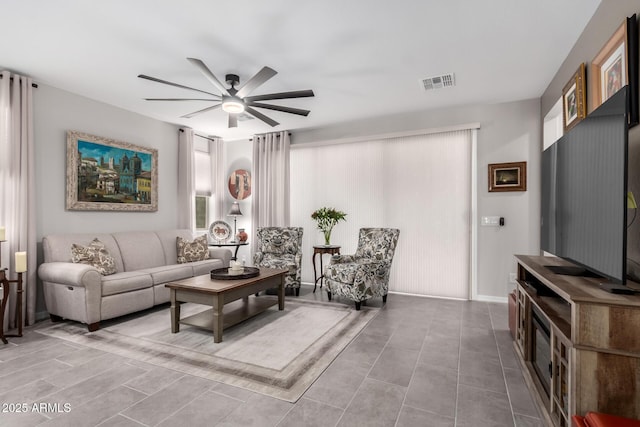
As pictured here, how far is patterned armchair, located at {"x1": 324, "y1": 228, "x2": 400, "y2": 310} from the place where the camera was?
12.7 ft

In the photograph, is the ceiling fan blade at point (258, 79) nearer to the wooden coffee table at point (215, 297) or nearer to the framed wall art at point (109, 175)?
the wooden coffee table at point (215, 297)

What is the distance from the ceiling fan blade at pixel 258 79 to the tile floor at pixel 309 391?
2310 millimetres

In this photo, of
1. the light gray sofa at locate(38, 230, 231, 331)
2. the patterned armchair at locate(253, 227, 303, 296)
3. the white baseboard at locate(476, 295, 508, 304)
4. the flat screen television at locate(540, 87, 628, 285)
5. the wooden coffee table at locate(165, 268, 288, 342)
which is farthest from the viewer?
the patterned armchair at locate(253, 227, 303, 296)

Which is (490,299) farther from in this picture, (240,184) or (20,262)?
(20,262)

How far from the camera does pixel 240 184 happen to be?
617 cm

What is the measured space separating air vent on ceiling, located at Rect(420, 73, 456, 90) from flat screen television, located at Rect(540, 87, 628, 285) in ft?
5.17

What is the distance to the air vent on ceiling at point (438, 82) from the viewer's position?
3439 mm

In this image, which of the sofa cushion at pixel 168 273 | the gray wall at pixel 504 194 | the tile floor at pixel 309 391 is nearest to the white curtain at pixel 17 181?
the tile floor at pixel 309 391

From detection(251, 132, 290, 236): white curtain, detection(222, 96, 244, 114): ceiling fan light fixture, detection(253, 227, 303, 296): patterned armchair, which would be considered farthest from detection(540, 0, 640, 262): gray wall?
detection(251, 132, 290, 236): white curtain

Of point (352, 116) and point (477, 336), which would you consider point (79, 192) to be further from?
point (477, 336)

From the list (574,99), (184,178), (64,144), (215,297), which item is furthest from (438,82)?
(64,144)

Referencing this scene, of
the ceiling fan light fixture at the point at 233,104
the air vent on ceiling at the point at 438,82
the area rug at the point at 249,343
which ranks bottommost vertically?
the area rug at the point at 249,343

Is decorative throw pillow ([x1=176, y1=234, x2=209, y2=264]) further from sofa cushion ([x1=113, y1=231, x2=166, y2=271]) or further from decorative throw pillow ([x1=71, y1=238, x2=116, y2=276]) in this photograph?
decorative throw pillow ([x1=71, y1=238, x2=116, y2=276])

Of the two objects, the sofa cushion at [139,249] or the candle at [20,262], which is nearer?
the candle at [20,262]
